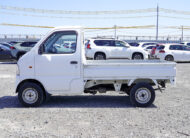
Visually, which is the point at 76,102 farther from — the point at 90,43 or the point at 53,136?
the point at 90,43

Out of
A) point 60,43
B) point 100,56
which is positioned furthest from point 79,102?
point 100,56

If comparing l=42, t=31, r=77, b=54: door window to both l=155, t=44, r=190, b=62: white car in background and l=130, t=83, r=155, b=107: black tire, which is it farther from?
l=155, t=44, r=190, b=62: white car in background

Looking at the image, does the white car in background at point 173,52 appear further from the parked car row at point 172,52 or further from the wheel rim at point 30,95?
the wheel rim at point 30,95

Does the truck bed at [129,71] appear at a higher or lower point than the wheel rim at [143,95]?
higher

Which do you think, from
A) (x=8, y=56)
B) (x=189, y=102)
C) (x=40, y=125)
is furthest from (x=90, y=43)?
Result: (x=40, y=125)

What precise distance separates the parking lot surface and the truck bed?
0.85 meters

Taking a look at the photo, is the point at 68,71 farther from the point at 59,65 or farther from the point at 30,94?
the point at 30,94

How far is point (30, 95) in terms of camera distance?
6918 mm

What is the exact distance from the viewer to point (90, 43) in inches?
727

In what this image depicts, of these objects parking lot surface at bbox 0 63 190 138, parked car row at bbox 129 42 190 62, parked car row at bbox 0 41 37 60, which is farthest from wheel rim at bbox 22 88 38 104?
parked car row at bbox 129 42 190 62

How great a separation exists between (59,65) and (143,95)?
2.37 m

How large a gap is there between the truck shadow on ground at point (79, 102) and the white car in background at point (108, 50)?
9925 mm

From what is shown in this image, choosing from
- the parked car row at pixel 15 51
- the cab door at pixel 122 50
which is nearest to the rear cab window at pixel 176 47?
the cab door at pixel 122 50

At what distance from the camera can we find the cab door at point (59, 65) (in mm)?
6789
